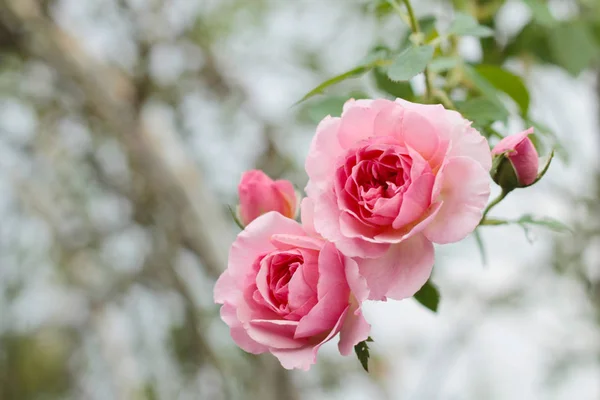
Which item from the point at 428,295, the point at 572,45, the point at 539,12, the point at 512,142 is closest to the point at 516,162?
the point at 512,142

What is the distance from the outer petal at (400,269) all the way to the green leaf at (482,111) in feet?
0.49

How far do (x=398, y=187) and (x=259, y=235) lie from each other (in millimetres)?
92

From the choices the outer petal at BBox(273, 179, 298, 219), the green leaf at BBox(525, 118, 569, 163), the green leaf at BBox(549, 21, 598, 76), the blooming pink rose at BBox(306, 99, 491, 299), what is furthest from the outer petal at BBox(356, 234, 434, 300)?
the green leaf at BBox(549, 21, 598, 76)

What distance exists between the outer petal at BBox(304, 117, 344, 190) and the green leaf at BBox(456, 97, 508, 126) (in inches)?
5.3

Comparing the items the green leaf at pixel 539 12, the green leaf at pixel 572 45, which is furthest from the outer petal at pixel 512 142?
the green leaf at pixel 572 45

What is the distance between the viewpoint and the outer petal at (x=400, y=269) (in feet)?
1.05

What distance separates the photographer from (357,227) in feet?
1.07

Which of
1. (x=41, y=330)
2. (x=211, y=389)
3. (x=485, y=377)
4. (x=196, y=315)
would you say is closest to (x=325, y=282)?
(x=196, y=315)

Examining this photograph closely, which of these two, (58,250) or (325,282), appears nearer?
(325,282)

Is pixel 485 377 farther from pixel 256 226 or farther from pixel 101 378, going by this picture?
pixel 256 226

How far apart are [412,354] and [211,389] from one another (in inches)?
47.8

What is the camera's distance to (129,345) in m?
3.23

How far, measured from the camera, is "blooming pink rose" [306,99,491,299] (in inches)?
12.6

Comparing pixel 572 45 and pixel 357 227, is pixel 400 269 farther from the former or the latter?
pixel 572 45
